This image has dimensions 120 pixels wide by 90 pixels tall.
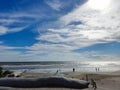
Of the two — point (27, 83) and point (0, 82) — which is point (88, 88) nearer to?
point (27, 83)

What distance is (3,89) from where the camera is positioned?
2048cm

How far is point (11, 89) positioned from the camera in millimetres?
20969

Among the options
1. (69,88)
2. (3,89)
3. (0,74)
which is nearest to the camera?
(3,89)

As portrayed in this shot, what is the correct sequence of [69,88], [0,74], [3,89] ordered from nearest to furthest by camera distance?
[3,89] < [69,88] < [0,74]

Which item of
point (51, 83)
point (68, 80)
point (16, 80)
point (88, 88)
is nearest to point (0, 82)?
point (16, 80)

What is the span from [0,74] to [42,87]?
11673mm

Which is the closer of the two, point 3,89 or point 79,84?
point 3,89

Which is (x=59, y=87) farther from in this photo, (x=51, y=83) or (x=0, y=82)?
(x=0, y=82)

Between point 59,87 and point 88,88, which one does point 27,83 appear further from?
point 88,88

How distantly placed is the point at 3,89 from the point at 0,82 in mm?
2590

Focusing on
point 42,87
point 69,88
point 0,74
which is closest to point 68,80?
point 69,88

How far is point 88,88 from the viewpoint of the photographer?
23281mm

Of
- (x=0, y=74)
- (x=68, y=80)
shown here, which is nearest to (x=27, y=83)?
(x=68, y=80)

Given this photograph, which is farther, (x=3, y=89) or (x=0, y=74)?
(x=0, y=74)
